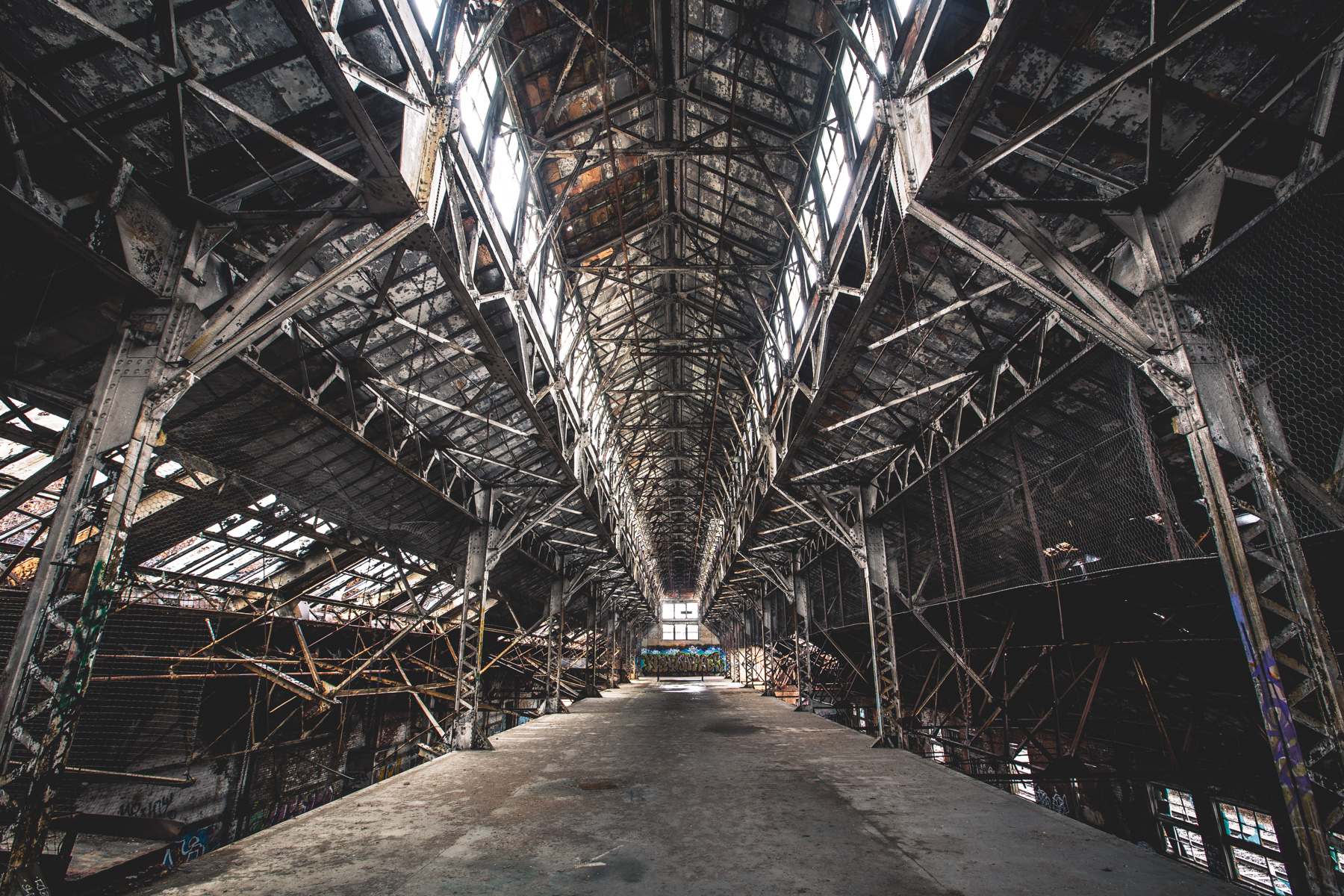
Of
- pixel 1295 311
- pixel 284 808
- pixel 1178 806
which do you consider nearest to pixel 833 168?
pixel 1295 311

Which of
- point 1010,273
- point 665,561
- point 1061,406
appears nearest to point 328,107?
point 1010,273

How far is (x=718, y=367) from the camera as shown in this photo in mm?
15133

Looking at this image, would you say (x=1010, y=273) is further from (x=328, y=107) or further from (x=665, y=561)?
(x=665, y=561)

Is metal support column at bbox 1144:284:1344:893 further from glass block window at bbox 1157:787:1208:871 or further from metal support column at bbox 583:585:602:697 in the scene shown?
metal support column at bbox 583:585:602:697

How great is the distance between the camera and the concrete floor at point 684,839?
147 inches

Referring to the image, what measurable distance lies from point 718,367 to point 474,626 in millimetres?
9169

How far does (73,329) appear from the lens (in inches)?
219

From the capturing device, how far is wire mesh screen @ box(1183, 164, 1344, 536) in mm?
3848

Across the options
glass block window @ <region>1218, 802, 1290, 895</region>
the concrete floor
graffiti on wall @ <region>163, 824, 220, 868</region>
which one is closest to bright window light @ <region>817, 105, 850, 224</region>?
the concrete floor

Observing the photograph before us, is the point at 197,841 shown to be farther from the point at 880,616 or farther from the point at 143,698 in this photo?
the point at 880,616

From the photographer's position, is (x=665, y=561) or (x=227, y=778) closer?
(x=227, y=778)

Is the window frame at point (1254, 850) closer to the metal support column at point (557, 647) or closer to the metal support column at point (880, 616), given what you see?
the metal support column at point (880, 616)

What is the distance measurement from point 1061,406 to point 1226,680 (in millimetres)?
4528

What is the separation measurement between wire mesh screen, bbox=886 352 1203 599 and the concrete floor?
2.92 meters
